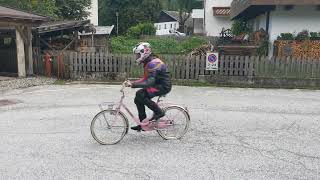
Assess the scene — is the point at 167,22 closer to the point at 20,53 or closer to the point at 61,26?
the point at 61,26

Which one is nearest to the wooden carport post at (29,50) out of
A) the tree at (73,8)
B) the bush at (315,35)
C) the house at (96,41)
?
the house at (96,41)

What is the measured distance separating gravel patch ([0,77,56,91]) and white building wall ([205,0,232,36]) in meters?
35.8

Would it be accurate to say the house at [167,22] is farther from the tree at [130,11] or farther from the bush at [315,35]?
the bush at [315,35]

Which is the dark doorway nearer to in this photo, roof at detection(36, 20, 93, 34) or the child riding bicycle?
roof at detection(36, 20, 93, 34)

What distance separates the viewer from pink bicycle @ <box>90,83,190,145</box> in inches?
273

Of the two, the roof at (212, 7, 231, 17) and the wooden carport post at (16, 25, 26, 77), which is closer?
the wooden carport post at (16, 25, 26, 77)

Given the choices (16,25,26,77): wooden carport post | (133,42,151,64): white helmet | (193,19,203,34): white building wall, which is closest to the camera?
(133,42,151,64): white helmet

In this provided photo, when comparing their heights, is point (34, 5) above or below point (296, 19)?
above

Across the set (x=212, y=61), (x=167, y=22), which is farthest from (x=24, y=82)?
(x=167, y=22)

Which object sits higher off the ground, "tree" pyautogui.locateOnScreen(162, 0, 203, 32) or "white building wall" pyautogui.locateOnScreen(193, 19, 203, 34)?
"tree" pyautogui.locateOnScreen(162, 0, 203, 32)

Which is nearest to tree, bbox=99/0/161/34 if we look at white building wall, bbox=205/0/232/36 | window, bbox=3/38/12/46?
white building wall, bbox=205/0/232/36

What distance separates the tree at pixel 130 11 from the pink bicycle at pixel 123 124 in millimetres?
60272

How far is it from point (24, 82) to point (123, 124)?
993 centimetres

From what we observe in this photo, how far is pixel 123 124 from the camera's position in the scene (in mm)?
7008
